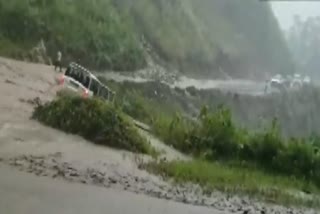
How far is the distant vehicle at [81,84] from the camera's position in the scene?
13367 mm

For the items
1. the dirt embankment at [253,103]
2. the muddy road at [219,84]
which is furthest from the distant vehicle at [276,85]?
the dirt embankment at [253,103]

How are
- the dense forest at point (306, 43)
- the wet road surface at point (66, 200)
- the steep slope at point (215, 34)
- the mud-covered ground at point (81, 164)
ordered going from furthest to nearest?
the dense forest at point (306, 43) < the steep slope at point (215, 34) < the mud-covered ground at point (81, 164) < the wet road surface at point (66, 200)

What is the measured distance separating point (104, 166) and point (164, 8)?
24640 millimetres

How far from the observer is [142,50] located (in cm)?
2616

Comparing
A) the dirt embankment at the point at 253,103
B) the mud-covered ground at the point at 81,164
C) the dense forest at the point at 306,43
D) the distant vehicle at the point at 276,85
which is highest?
the dense forest at the point at 306,43

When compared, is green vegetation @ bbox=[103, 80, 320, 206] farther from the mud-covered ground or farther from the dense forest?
the dense forest

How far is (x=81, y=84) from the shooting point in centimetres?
1380

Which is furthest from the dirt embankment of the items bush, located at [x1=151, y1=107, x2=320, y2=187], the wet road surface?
the wet road surface

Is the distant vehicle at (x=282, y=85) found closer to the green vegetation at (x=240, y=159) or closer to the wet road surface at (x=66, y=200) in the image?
the green vegetation at (x=240, y=159)

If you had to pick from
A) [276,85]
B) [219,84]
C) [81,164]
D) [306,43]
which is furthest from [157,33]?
[306,43]

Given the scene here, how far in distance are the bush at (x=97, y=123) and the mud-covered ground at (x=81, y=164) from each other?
22 cm

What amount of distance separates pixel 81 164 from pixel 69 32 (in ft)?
41.2

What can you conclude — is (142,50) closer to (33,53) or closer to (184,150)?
(33,53)

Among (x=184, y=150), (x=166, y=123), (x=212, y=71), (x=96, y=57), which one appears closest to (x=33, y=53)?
(x=96, y=57)
